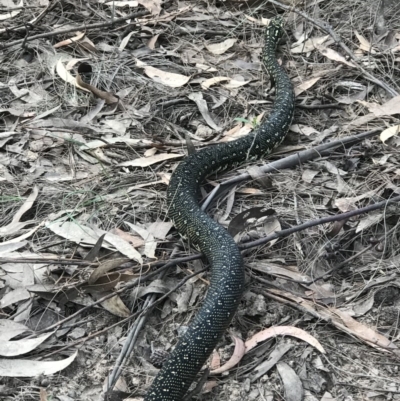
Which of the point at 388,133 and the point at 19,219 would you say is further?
the point at 388,133

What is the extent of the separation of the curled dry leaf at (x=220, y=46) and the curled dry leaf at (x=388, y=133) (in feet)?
9.54

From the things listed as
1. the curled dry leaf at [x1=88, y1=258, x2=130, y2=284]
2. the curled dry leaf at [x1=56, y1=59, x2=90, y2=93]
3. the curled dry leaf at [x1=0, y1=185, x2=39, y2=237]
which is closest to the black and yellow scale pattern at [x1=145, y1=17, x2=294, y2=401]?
the curled dry leaf at [x1=88, y1=258, x2=130, y2=284]

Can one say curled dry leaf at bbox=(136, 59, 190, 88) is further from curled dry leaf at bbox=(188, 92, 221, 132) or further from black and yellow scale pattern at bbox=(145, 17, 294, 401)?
black and yellow scale pattern at bbox=(145, 17, 294, 401)

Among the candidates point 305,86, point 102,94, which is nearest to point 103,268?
point 102,94

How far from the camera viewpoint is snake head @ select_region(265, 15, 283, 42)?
769 centimetres

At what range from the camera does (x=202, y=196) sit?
18.9 feet

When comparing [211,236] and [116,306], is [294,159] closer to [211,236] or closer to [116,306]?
[211,236]

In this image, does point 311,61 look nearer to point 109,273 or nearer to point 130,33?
point 130,33

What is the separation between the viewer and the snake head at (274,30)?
7691mm

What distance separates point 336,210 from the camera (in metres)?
5.29

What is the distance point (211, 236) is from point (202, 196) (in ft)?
3.09

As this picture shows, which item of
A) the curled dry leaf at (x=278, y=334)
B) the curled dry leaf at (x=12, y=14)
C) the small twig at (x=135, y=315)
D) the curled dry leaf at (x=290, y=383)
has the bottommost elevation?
the curled dry leaf at (x=290, y=383)

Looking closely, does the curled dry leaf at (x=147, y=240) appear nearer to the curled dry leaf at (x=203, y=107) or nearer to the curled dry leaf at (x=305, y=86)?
the curled dry leaf at (x=203, y=107)

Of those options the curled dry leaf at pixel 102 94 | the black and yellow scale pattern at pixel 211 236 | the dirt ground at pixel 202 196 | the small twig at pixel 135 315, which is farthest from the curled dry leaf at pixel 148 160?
the small twig at pixel 135 315
